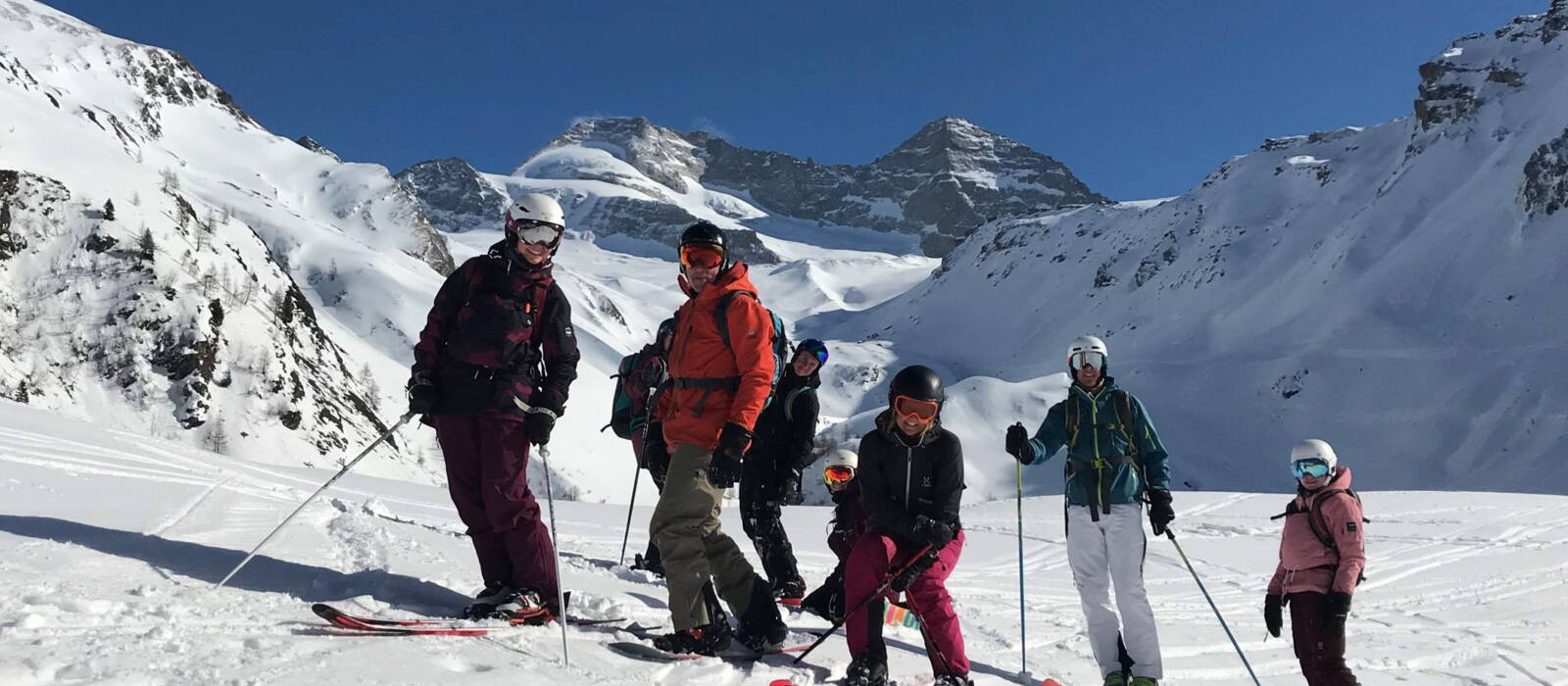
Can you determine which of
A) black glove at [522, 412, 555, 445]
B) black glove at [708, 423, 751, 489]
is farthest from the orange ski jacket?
black glove at [522, 412, 555, 445]

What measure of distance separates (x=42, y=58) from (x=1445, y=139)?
112 m

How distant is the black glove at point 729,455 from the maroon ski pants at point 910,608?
79 cm

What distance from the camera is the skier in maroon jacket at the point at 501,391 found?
14.6ft

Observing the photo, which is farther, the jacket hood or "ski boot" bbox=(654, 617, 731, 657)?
the jacket hood

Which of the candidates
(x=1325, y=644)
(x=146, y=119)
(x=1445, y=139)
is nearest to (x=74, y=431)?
(x=1325, y=644)

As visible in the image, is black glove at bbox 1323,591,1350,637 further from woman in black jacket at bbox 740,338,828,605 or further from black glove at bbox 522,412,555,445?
black glove at bbox 522,412,555,445

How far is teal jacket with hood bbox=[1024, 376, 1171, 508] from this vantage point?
5.35 m

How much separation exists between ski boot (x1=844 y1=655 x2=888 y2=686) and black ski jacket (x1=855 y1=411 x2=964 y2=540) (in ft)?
1.98

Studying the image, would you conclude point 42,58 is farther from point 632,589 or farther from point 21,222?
point 632,589

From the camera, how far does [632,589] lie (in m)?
6.25

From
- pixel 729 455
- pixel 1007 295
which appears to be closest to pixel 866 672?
pixel 729 455

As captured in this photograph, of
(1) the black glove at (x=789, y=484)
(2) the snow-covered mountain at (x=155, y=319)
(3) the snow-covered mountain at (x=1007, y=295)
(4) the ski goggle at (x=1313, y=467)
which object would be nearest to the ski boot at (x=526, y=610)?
(1) the black glove at (x=789, y=484)

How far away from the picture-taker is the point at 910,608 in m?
4.36

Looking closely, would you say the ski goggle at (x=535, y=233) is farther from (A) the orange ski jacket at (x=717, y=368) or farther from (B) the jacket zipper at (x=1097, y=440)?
(B) the jacket zipper at (x=1097, y=440)
